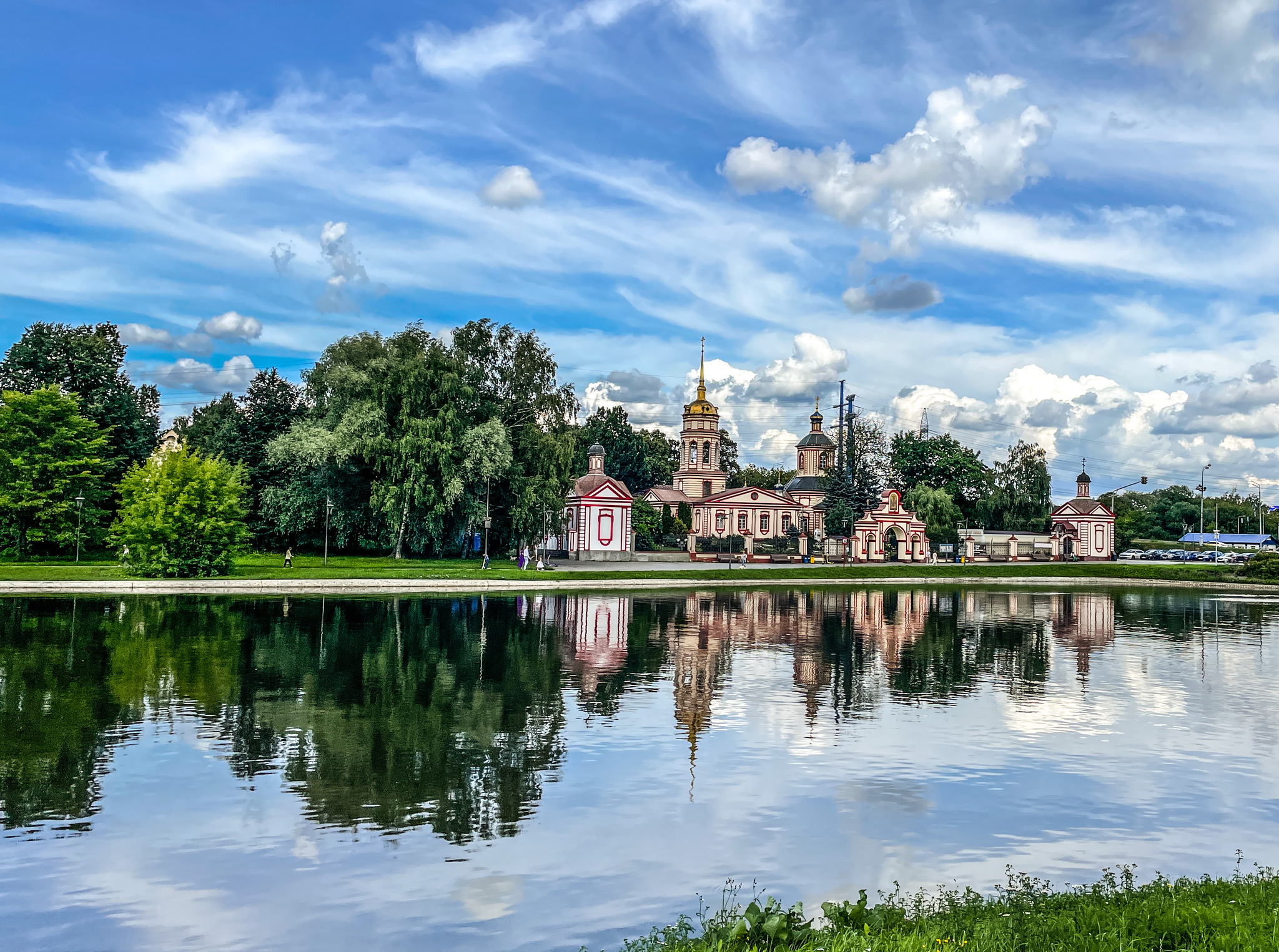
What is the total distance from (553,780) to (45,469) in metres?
58.8

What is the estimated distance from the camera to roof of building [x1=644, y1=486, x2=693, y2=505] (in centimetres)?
9919

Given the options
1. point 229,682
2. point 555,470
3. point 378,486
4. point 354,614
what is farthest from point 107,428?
point 229,682

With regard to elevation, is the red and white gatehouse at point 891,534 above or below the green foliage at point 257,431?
below

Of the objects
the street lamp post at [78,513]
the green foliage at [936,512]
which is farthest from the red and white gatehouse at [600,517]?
the street lamp post at [78,513]

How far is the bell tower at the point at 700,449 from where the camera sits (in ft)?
328

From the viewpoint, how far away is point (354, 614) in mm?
36031

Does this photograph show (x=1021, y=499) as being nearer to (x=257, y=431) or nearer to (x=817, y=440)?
(x=817, y=440)

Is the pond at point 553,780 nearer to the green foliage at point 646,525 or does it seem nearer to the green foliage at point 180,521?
the green foliage at point 180,521

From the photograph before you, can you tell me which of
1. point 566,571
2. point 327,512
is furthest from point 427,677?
point 327,512

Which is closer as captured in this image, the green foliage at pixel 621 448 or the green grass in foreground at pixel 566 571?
the green grass in foreground at pixel 566 571

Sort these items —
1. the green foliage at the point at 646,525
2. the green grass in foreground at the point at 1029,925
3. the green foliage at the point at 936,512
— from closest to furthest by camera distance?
the green grass in foreground at the point at 1029,925 → the green foliage at the point at 646,525 → the green foliage at the point at 936,512

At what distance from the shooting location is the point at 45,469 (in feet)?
200

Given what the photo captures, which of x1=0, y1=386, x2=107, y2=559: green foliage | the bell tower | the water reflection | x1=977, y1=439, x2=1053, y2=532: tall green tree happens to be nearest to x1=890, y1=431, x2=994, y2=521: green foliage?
x1=977, y1=439, x2=1053, y2=532: tall green tree

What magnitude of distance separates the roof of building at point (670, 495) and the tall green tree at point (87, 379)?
47584 mm
